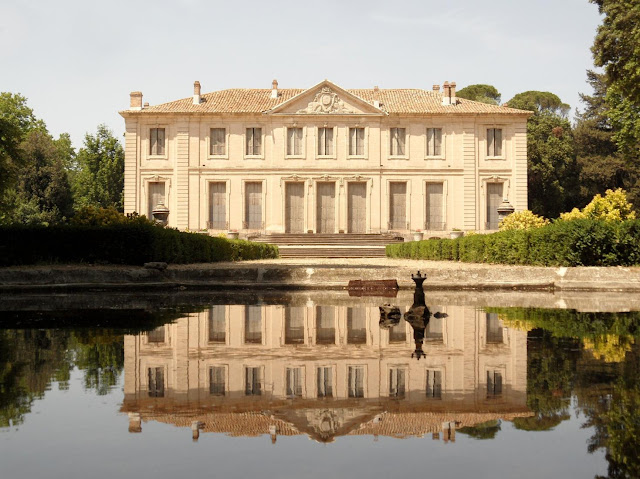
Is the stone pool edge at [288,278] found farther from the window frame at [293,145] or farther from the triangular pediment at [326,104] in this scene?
the window frame at [293,145]

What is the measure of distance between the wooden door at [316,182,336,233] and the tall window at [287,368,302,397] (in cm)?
4028

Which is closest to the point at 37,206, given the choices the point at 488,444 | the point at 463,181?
the point at 463,181

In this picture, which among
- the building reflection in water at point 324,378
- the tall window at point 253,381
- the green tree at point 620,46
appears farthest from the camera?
the green tree at point 620,46

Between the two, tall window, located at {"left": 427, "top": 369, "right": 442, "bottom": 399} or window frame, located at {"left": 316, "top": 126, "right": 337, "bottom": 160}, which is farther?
window frame, located at {"left": 316, "top": 126, "right": 337, "bottom": 160}

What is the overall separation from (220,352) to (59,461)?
3.37 metres

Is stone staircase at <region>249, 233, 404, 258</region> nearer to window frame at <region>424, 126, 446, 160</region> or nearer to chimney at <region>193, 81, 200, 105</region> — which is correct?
window frame at <region>424, 126, 446, 160</region>

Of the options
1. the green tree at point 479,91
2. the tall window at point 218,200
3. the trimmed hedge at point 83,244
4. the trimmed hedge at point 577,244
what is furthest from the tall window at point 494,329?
the green tree at point 479,91

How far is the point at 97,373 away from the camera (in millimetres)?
5750

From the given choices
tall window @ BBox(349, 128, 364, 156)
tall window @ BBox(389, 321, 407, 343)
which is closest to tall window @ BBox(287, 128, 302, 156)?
tall window @ BBox(349, 128, 364, 156)

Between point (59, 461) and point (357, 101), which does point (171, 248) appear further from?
point (357, 101)

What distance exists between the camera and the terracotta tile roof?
45.5m

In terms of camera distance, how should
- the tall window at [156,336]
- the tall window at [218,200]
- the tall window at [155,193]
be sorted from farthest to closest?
the tall window at [155,193], the tall window at [218,200], the tall window at [156,336]

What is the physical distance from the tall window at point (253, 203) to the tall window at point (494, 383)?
135 feet

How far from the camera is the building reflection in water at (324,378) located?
4.20m
